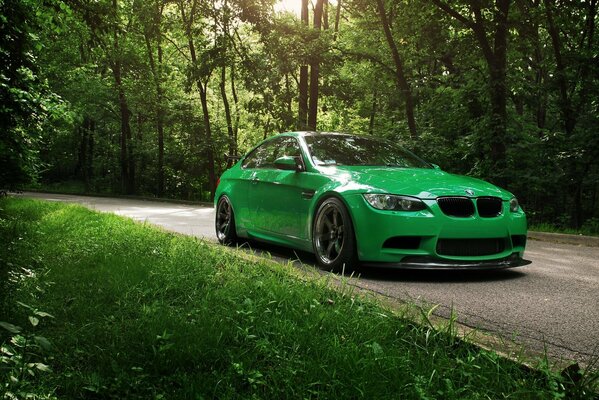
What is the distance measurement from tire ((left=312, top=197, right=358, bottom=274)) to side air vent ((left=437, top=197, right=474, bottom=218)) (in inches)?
32.5

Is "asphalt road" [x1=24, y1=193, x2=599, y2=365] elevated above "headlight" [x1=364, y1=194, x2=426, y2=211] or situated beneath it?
situated beneath

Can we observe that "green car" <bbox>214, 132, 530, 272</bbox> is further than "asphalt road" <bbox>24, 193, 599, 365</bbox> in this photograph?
Yes

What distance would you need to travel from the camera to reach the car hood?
17.5 feet

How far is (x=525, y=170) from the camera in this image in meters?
13.1

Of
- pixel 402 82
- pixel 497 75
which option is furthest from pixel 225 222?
pixel 402 82

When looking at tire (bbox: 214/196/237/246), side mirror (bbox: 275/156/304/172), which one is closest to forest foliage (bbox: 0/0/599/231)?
tire (bbox: 214/196/237/246)

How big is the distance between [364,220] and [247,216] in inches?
97.2

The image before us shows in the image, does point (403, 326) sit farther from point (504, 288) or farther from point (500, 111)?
point (500, 111)

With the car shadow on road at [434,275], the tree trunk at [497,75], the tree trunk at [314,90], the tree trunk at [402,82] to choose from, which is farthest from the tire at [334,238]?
the tree trunk at [314,90]

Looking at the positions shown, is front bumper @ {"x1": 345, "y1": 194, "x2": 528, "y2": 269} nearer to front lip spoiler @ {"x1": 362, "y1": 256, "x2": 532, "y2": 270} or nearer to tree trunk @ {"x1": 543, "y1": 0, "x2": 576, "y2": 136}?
front lip spoiler @ {"x1": 362, "y1": 256, "x2": 532, "y2": 270}

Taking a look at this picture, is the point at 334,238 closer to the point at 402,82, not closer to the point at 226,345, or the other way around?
the point at 226,345

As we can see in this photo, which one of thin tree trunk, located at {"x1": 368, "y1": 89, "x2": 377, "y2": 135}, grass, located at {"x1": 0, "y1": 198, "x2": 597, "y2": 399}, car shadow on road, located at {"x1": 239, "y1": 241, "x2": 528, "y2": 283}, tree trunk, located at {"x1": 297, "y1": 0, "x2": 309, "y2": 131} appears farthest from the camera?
thin tree trunk, located at {"x1": 368, "y1": 89, "x2": 377, "y2": 135}

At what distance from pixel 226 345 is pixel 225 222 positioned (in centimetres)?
510

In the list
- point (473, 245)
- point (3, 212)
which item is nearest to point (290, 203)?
point (473, 245)
